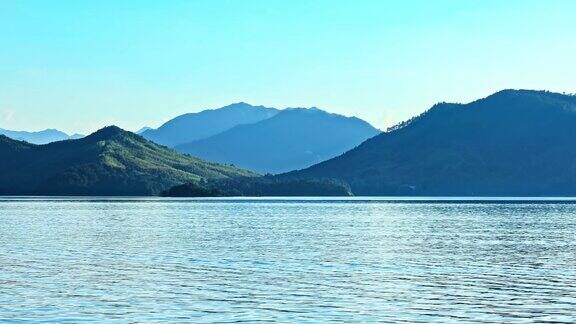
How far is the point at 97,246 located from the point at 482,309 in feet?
221

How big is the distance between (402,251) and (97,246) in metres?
37.8

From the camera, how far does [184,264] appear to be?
90500mm

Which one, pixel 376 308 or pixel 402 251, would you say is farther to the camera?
pixel 402 251

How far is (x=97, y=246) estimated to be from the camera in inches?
4589

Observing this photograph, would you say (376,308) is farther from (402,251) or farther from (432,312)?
(402,251)

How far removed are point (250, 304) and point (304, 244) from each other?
5900 cm

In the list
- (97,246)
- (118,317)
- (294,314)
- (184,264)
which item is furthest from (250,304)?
(97,246)

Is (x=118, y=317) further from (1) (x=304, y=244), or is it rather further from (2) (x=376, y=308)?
(1) (x=304, y=244)

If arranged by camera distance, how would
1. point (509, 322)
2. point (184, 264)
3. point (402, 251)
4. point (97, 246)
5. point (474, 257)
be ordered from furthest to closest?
point (97, 246), point (402, 251), point (474, 257), point (184, 264), point (509, 322)

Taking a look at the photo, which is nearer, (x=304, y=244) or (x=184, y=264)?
(x=184, y=264)

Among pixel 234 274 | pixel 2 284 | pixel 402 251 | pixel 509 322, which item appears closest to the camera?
pixel 509 322

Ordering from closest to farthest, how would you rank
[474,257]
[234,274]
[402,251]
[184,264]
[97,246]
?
1. [234,274]
2. [184,264]
3. [474,257]
4. [402,251]
5. [97,246]

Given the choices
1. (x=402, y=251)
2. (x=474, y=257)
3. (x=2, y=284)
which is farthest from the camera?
(x=402, y=251)

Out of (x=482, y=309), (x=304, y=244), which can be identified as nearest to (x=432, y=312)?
(x=482, y=309)
